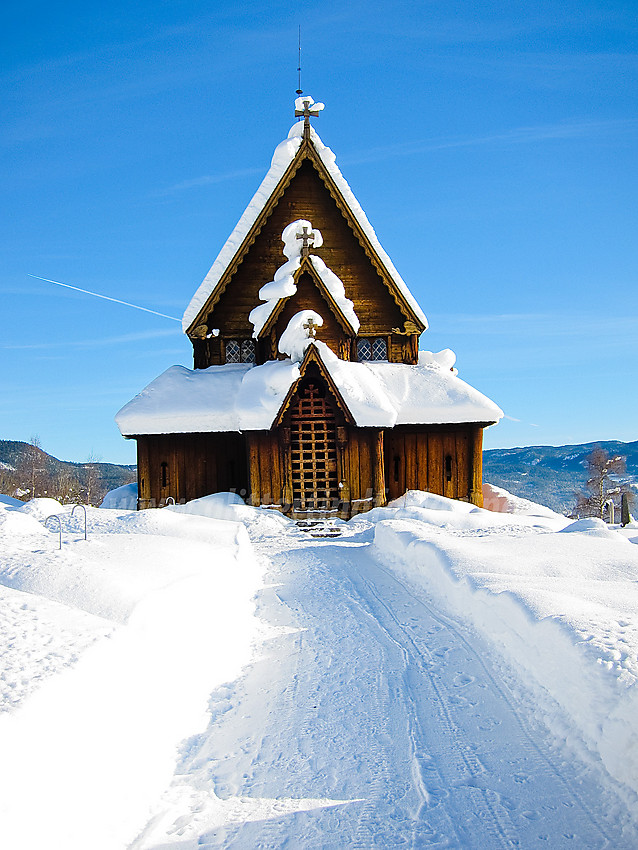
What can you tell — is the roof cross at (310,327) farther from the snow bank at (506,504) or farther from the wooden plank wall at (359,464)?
the snow bank at (506,504)

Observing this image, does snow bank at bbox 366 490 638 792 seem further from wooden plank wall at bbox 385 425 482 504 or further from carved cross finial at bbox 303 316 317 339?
wooden plank wall at bbox 385 425 482 504

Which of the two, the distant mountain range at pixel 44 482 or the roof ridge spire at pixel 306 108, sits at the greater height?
the roof ridge spire at pixel 306 108

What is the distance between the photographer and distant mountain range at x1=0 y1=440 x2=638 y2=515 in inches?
2010

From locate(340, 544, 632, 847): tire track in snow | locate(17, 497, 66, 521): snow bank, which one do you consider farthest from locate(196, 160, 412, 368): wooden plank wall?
locate(340, 544, 632, 847): tire track in snow

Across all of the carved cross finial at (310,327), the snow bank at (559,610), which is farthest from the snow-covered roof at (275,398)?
the snow bank at (559,610)

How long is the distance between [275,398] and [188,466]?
3.54 m

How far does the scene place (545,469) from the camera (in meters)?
63.7

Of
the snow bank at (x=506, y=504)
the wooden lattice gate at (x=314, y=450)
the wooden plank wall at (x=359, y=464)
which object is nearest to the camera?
the wooden lattice gate at (x=314, y=450)

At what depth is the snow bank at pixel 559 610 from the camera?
12.3 ft

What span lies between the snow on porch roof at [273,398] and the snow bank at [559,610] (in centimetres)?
557

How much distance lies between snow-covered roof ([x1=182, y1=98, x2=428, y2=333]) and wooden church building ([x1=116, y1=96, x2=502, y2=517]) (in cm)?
4

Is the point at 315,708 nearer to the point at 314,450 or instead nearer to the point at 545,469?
the point at 314,450

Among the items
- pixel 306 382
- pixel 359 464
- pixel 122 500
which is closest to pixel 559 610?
pixel 359 464

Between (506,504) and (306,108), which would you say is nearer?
(306,108)
